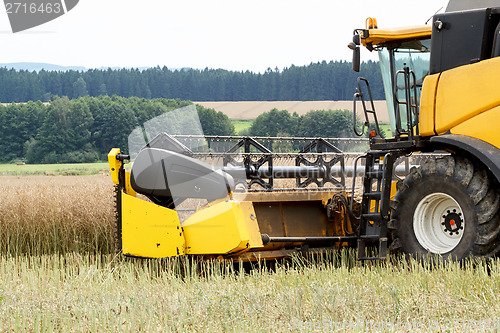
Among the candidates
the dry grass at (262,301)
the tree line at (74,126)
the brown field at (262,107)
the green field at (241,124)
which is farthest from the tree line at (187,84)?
the dry grass at (262,301)

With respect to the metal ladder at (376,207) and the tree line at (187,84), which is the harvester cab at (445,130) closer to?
the metal ladder at (376,207)

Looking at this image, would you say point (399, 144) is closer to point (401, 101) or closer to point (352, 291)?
point (401, 101)

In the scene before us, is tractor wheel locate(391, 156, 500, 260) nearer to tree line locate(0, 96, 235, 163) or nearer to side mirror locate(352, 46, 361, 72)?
side mirror locate(352, 46, 361, 72)

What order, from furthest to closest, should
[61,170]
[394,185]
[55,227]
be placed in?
[61,170] < [55,227] < [394,185]

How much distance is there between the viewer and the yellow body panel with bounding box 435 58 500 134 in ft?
15.3

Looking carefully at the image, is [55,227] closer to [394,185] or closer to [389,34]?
[394,185]

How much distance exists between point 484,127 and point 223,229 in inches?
90.7

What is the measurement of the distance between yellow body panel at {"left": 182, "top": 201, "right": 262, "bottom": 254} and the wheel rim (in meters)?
1.40

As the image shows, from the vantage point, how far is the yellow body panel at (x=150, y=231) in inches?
211

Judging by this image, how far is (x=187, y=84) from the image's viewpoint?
7481 cm

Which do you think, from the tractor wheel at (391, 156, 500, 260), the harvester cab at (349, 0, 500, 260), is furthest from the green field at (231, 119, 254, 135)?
the tractor wheel at (391, 156, 500, 260)

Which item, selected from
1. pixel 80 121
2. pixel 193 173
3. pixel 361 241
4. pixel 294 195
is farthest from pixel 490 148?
pixel 80 121

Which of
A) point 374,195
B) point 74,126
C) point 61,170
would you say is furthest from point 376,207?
point 74,126

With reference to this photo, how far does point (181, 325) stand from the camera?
3.32 m
